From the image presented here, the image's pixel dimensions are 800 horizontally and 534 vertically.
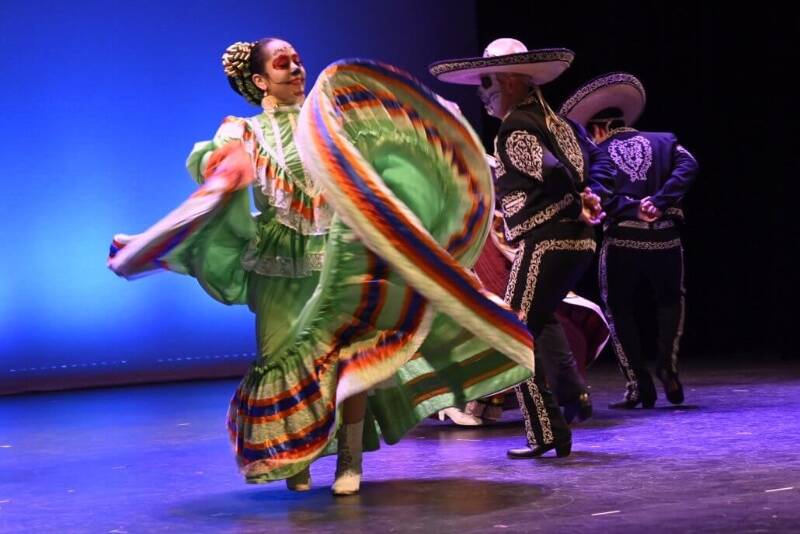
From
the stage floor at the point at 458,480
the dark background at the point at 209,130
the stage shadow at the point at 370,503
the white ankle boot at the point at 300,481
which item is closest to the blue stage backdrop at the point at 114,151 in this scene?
the dark background at the point at 209,130

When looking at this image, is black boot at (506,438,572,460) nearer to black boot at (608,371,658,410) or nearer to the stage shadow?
the stage shadow

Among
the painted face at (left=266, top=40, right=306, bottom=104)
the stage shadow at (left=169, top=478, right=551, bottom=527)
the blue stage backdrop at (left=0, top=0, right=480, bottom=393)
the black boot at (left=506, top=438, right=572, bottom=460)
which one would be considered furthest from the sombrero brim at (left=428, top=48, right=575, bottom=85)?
the blue stage backdrop at (left=0, top=0, right=480, bottom=393)

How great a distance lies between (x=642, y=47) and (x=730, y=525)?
668 cm

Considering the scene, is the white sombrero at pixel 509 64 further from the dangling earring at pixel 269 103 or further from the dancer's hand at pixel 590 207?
the dangling earring at pixel 269 103

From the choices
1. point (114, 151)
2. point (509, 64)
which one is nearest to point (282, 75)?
point (509, 64)

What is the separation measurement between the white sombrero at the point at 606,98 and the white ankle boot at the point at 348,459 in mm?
2687

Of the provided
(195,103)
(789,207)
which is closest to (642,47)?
(789,207)

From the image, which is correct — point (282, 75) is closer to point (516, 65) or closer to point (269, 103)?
point (269, 103)

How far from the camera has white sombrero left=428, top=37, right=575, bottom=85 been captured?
4699 mm

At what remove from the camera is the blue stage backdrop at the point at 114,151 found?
8.77m

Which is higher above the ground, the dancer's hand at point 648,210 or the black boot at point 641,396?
→ the dancer's hand at point 648,210

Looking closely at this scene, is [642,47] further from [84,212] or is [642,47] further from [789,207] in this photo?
[84,212]

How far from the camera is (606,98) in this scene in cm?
652

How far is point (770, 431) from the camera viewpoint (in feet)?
16.7
